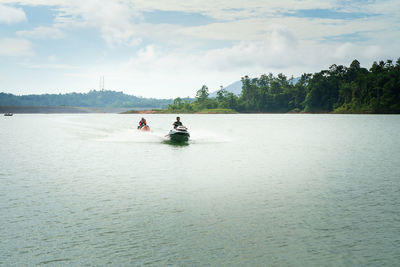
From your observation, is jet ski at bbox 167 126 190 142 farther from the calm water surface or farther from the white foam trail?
the calm water surface

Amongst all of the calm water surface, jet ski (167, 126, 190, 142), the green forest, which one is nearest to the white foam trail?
jet ski (167, 126, 190, 142)

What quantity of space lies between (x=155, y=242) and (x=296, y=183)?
1119 cm

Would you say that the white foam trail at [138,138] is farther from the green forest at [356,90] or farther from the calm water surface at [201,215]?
the green forest at [356,90]

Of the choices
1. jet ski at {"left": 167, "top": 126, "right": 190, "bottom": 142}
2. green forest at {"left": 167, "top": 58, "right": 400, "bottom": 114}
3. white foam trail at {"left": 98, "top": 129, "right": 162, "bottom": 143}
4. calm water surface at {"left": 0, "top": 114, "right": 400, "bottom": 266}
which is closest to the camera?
calm water surface at {"left": 0, "top": 114, "right": 400, "bottom": 266}

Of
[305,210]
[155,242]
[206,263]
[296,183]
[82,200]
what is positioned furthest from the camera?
[296,183]

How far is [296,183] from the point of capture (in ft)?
66.5

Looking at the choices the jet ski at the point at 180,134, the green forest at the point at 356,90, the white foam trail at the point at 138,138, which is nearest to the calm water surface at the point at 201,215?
the jet ski at the point at 180,134

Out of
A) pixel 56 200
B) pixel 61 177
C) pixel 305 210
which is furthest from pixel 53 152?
pixel 305 210

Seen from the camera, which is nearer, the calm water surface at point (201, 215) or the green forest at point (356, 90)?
the calm water surface at point (201, 215)

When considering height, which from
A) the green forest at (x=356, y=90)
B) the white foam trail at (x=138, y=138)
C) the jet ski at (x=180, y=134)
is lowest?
the white foam trail at (x=138, y=138)

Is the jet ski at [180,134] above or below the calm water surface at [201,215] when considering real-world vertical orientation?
above

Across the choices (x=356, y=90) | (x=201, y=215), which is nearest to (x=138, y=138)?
(x=201, y=215)

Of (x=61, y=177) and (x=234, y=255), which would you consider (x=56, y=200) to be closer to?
(x=61, y=177)

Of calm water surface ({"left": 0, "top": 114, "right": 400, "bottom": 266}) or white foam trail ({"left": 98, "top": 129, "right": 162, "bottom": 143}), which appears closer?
calm water surface ({"left": 0, "top": 114, "right": 400, "bottom": 266})
